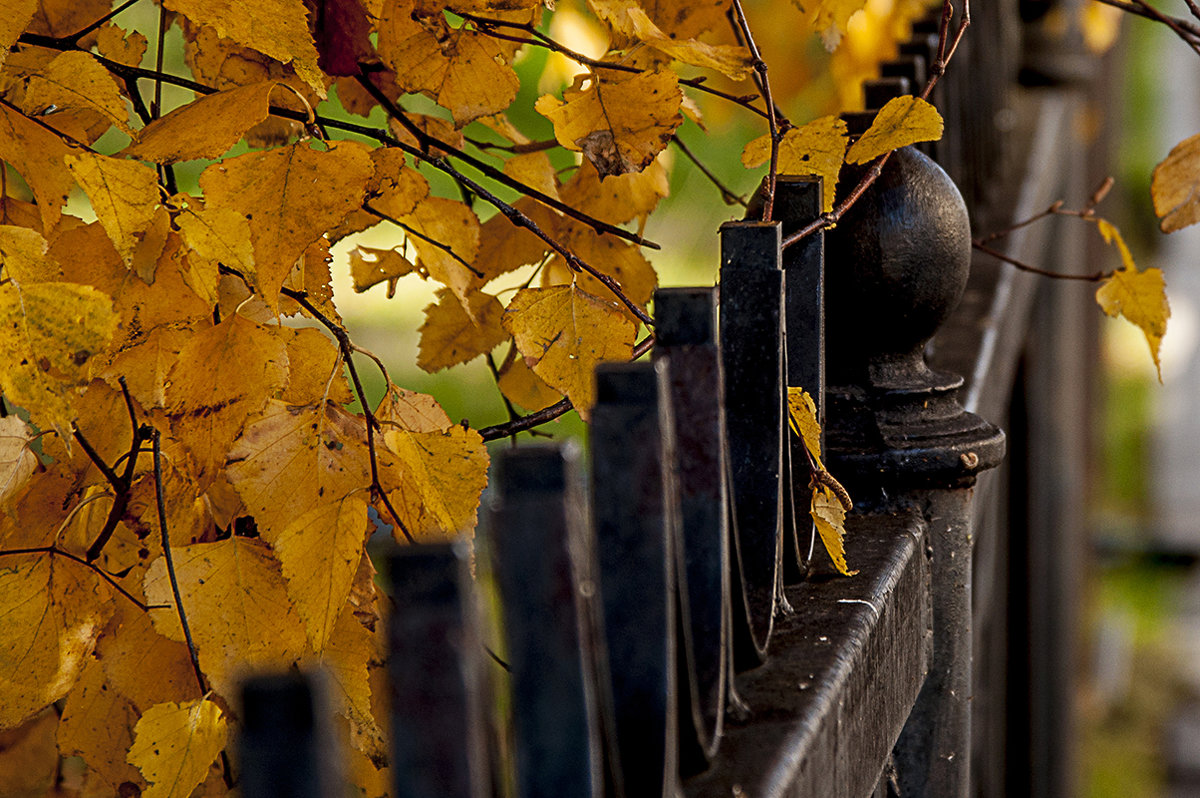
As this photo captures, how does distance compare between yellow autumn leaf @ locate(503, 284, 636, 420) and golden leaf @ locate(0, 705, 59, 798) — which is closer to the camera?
yellow autumn leaf @ locate(503, 284, 636, 420)

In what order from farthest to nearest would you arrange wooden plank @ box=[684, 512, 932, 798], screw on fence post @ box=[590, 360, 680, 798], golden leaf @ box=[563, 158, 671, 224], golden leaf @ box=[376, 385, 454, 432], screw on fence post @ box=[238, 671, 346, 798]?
golden leaf @ box=[563, 158, 671, 224], golden leaf @ box=[376, 385, 454, 432], wooden plank @ box=[684, 512, 932, 798], screw on fence post @ box=[590, 360, 680, 798], screw on fence post @ box=[238, 671, 346, 798]

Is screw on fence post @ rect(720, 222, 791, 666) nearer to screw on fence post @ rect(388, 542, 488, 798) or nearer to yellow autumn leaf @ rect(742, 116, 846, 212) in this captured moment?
yellow autumn leaf @ rect(742, 116, 846, 212)

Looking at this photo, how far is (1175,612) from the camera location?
671 centimetres

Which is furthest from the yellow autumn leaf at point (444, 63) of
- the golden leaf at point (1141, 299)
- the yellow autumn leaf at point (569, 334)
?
the golden leaf at point (1141, 299)

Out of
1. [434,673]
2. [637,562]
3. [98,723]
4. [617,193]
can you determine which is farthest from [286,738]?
[617,193]

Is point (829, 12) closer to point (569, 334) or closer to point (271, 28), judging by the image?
point (569, 334)

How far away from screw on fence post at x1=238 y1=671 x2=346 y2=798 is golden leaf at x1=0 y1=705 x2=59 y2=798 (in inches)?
35.3

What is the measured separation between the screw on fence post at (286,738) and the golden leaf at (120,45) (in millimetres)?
659

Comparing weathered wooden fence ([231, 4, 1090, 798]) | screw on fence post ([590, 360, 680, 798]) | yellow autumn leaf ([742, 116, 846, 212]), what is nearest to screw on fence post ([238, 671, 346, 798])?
weathered wooden fence ([231, 4, 1090, 798])

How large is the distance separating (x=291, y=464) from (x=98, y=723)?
0.93 ft

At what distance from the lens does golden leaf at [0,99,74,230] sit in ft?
2.36

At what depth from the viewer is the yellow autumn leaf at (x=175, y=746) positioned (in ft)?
2.27

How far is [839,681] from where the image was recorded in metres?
0.73

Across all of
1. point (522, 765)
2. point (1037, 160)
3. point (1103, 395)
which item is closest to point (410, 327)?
point (1037, 160)
